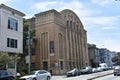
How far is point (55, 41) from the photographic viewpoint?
60.2 m

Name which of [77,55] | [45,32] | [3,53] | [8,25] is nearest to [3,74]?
[3,53]

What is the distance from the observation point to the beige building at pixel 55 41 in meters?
60.0

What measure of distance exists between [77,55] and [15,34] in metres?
33.3

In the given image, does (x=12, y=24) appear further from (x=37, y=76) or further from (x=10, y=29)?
(x=37, y=76)

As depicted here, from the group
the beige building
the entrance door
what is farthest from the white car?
the entrance door

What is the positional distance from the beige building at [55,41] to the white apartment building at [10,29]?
1778 cm

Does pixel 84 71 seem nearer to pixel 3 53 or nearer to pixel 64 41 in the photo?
pixel 64 41

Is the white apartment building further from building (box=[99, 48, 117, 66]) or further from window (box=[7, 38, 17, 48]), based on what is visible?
building (box=[99, 48, 117, 66])

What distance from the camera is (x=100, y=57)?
12350 cm

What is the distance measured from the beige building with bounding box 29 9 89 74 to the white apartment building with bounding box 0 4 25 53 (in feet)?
58.3

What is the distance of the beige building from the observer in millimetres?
59969

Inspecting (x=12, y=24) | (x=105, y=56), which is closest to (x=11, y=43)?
(x=12, y=24)

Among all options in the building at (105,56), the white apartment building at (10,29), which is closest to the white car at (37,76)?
the white apartment building at (10,29)

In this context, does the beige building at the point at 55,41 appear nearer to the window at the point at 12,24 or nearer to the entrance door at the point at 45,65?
the entrance door at the point at 45,65
